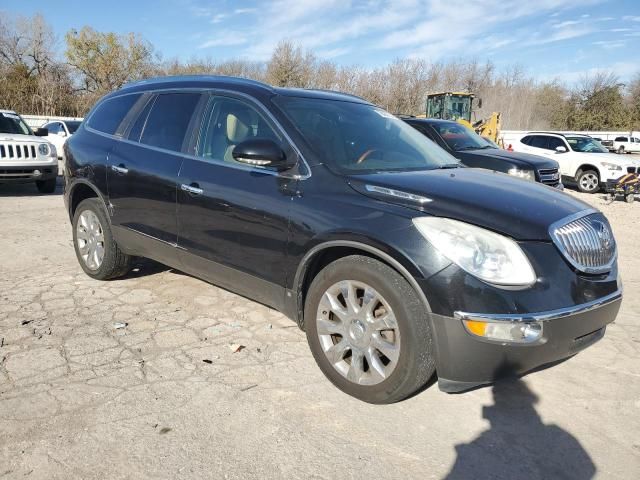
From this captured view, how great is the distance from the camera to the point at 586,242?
2.92m

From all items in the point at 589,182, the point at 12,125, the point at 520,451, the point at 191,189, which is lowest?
the point at 520,451

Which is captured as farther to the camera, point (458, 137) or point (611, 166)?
point (611, 166)

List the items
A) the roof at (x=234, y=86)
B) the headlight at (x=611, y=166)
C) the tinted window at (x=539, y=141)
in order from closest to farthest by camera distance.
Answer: the roof at (x=234, y=86)
the headlight at (x=611, y=166)
the tinted window at (x=539, y=141)

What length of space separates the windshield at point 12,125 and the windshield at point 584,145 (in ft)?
48.6

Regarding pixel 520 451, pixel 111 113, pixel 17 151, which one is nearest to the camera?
pixel 520 451

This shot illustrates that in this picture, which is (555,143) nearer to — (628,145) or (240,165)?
(240,165)

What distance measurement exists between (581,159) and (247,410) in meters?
15.2

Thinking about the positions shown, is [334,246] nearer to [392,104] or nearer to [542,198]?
[542,198]

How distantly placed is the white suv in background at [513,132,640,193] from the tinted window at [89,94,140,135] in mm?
13956

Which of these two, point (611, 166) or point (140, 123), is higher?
point (140, 123)

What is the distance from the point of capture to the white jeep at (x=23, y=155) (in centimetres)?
1005

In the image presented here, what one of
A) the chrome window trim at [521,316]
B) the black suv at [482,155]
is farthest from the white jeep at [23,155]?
the chrome window trim at [521,316]

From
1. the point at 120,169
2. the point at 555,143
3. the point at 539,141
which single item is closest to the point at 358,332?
the point at 120,169

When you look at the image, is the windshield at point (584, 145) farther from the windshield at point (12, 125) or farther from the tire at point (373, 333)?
the tire at point (373, 333)
